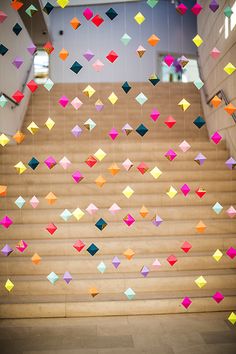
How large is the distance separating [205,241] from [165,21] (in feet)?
27.0

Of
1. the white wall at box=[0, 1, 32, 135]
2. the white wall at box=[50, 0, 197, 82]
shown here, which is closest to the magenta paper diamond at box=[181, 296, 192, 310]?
the white wall at box=[0, 1, 32, 135]

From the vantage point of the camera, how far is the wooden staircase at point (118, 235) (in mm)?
3395

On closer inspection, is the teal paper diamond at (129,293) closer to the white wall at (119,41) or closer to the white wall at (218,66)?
the white wall at (218,66)

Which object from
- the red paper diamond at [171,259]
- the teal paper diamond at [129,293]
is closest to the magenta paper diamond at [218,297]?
the red paper diamond at [171,259]

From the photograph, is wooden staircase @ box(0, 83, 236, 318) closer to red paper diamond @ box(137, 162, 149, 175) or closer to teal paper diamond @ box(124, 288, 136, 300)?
teal paper diamond @ box(124, 288, 136, 300)

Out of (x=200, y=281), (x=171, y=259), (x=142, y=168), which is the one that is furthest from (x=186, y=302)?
(x=142, y=168)

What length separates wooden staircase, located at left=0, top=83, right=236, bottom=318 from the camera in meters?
3.39

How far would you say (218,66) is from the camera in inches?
226

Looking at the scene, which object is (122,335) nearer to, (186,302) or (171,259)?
(186,302)

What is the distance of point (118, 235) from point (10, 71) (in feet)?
11.4

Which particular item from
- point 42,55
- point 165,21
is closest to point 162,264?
point 165,21

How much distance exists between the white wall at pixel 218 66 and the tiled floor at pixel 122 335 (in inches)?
103

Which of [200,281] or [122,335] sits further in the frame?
[200,281]

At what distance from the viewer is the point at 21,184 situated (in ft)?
15.6
